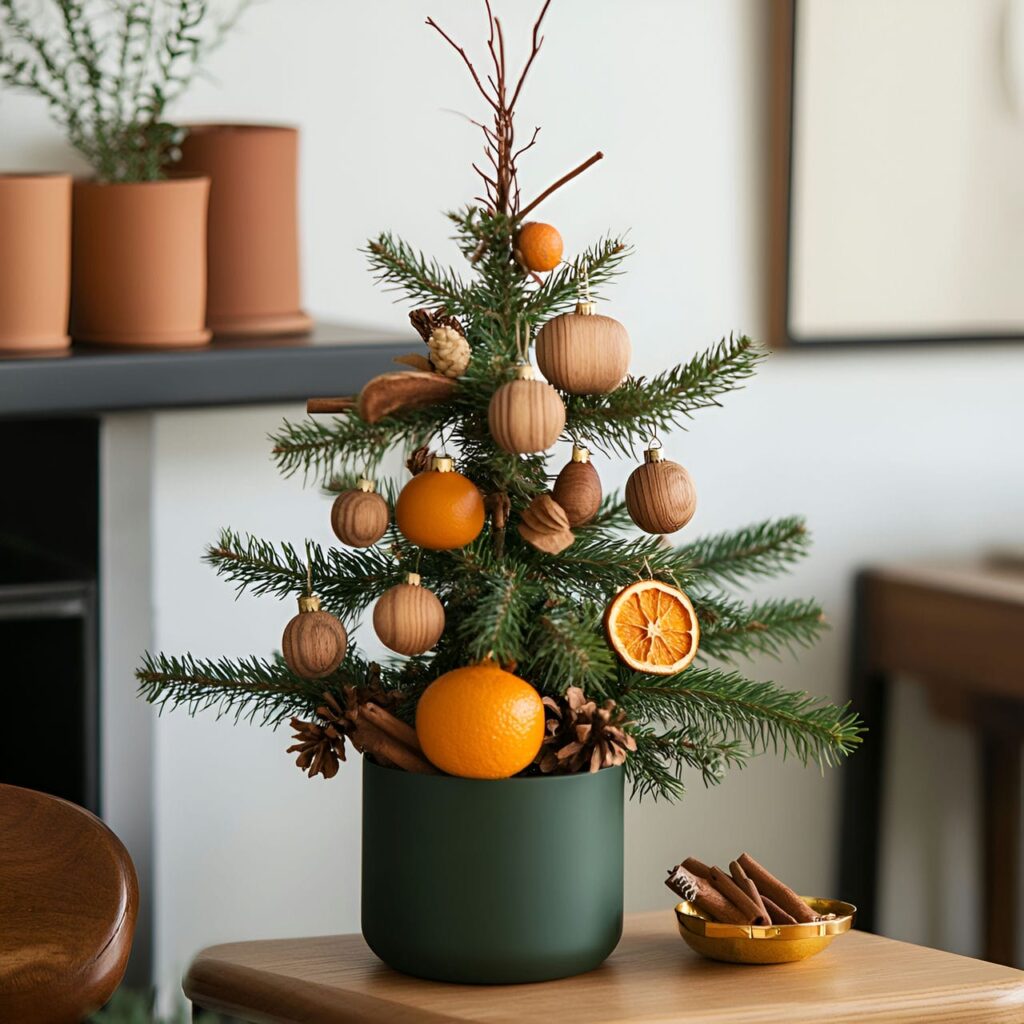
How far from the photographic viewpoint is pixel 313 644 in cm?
67

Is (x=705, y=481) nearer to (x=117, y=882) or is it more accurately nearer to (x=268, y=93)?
(x=268, y=93)

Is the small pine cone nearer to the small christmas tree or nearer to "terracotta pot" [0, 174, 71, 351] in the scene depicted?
the small christmas tree

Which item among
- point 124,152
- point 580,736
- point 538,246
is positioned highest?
point 124,152

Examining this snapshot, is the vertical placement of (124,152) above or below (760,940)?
above

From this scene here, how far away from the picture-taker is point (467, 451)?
27.5 inches

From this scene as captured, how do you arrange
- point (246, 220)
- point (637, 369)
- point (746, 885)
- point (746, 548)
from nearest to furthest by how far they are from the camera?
point (746, 885)
point (746, 548)
point (246, 220)
point (637, 369)

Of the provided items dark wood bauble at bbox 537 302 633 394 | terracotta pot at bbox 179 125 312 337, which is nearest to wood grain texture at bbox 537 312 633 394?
dark wood bauble at bbox 537 302 633 394

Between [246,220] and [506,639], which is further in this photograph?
[246,220]

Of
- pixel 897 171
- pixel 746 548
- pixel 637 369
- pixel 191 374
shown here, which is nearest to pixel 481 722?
pixel 746 548

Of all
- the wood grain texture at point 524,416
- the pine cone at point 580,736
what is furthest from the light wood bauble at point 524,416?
the pine cone at point 580,736

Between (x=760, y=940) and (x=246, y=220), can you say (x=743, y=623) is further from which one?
(x=246, y=220)

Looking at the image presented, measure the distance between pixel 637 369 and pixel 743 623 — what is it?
0.87 m

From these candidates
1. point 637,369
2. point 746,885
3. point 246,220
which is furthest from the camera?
point 637,369

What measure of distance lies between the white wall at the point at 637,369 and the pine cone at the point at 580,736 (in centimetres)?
→ 88
